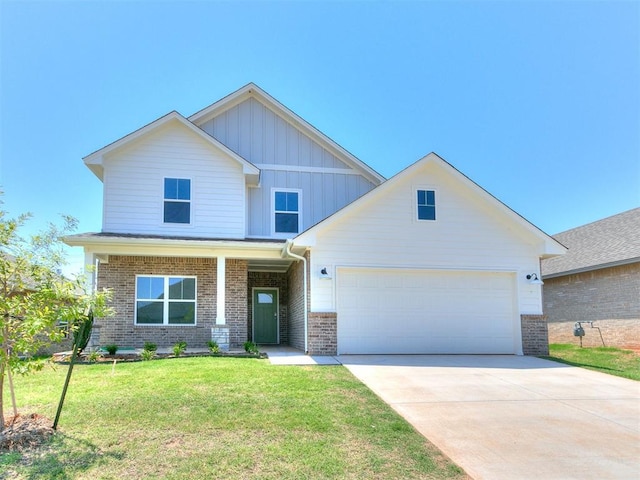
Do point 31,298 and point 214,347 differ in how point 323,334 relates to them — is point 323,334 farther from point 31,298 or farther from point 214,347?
point 31,298

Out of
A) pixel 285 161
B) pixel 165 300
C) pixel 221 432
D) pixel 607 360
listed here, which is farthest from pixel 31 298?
pixel 607 360

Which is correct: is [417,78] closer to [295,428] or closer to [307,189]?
[307,189]

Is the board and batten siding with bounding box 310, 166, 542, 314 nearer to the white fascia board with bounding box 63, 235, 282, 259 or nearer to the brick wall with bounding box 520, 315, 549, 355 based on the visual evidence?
the brick wall with bounding box 520, 315, 549, 355

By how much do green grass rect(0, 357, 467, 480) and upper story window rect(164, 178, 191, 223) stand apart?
21.6ft

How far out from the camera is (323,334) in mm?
12188

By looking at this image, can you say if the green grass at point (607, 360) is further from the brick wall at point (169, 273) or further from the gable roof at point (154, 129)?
the gable roof at point (154, 129)

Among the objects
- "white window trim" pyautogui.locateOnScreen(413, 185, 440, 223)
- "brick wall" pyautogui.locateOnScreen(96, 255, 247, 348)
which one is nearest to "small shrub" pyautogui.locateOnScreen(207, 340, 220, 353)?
"brick wall" pyautogui.locateOnScreen(96, 255, 247, 348)

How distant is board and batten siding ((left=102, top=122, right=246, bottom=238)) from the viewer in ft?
46.6

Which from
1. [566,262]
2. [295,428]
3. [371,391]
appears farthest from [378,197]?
[566,262]

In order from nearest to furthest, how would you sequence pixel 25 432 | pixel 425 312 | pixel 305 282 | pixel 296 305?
pixel 25 432 → pixel 305 282 → pixel 425 312 → pixel 296 305

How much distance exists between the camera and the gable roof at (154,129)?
14.2 metres

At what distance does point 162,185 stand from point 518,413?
11.5 m

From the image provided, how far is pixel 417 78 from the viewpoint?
51.4 feet

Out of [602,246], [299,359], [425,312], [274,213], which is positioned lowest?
[299,359]
